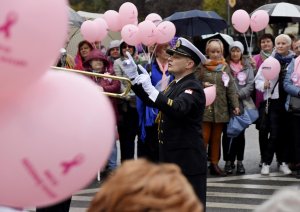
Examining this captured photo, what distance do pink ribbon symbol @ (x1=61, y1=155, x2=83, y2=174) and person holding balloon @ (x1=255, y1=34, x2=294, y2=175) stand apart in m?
6.37

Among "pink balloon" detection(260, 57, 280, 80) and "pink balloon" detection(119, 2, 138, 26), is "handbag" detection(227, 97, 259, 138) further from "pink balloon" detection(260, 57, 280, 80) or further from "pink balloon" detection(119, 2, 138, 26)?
"pink balloon" detection(119, 2, 138, 26)

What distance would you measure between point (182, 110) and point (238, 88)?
4.21 m

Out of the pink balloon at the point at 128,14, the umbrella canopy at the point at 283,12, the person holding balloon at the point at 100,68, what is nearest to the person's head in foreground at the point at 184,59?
the person holding balloon at the point at 100,68

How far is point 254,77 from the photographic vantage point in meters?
8.71

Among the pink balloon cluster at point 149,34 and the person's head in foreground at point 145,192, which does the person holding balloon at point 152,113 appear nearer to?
the pink balloon cluster at point 149,34

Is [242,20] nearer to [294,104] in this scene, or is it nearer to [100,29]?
[100,29]

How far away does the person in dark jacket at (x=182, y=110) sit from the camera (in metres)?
4.49

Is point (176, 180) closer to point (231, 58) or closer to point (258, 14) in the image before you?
point (231, 58)

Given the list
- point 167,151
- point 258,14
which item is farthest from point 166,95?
point 258,14

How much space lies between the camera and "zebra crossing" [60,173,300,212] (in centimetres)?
709

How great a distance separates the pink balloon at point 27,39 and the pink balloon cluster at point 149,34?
6.04 m

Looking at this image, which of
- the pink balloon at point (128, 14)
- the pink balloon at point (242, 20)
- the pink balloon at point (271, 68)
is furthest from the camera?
the pink balloon at point (242, 20)

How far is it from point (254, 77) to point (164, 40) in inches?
58.0

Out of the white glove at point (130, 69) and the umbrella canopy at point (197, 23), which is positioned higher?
the umbrella canopy at point (197, 23)
